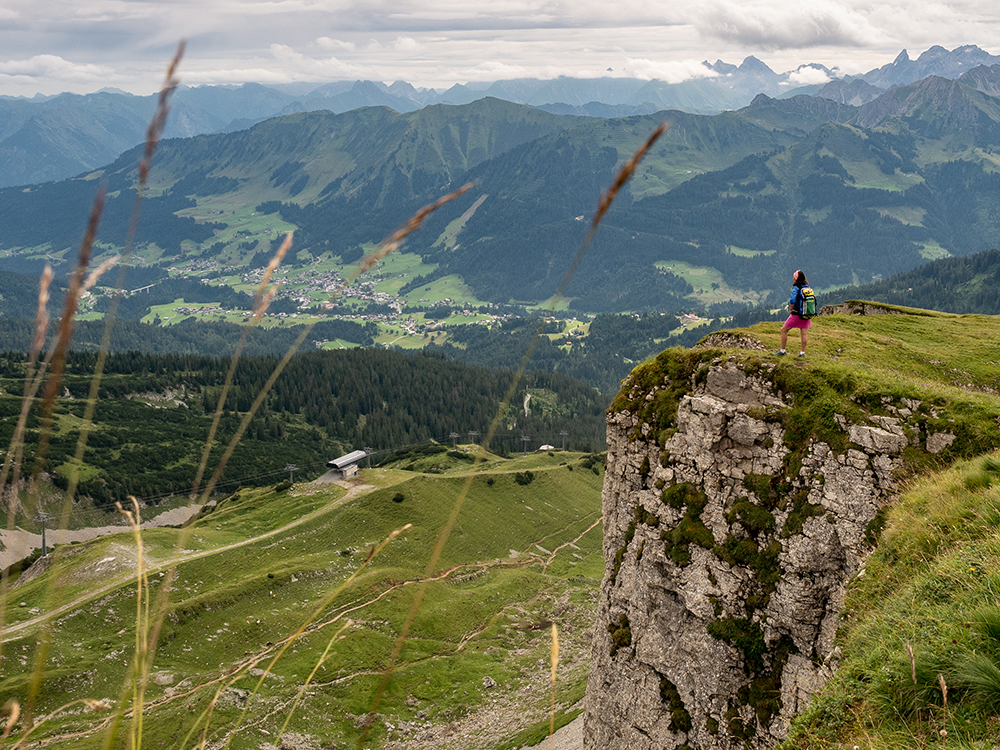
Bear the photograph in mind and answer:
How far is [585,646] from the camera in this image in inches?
3184

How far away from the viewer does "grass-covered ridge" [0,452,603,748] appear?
58344 millimetres

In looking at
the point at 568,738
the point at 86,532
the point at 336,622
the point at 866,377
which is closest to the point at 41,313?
the point at 866,377

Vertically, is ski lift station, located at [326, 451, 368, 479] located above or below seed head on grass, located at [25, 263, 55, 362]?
below

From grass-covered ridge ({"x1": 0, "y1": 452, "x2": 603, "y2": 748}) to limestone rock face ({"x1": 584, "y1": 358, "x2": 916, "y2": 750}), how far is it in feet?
24.8

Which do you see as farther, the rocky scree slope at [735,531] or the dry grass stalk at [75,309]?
the rocky scree slope at [735,531]

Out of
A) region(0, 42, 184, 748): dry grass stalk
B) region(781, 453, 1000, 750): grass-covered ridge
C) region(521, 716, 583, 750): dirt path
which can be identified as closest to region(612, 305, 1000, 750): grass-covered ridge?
region(781, 453, 1000, 750): grass-covered ridge

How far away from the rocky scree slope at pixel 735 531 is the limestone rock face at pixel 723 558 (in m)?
0.07

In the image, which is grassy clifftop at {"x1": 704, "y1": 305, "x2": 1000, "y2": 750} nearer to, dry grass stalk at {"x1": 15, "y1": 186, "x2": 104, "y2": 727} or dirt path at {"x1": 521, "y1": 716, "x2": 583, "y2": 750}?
dry grass stalk at {"x1": 15, "y1": 186, "x2": 104, "y2": 727}

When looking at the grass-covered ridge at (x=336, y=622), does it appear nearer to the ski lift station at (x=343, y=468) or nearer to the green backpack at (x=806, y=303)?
the ski lift station at (x=343, y=468)

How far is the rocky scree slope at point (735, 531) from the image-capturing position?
27078 millimetres

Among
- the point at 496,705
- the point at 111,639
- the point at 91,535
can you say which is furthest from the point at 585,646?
the point at 91,535

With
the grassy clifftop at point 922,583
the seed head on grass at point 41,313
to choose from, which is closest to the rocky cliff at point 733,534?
the grassy clifftop at point 922,583

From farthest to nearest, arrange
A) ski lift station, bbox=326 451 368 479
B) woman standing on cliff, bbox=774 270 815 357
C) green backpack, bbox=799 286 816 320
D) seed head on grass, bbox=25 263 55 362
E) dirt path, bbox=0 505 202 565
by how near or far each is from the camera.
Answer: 1. dirt path, bbox=0 505 202 565
2. ski lift station, bbox=326 451 368 479
3. green backpack, bbox=799 286 816 320
4. woman standing on cliff, bbox=774 270 815 357
5. seed head on grass, bbox=25 263 55 362

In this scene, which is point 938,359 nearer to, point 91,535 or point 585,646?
point 585,646
